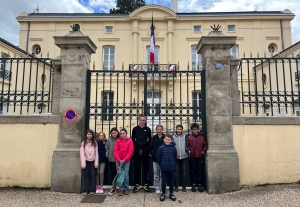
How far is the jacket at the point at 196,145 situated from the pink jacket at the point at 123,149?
145 centimetres

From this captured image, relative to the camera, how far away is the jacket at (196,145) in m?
6.21

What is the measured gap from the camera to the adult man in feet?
20.4

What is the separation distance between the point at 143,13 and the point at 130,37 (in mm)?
2485

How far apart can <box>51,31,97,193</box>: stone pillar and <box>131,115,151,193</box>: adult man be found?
1.37 meters

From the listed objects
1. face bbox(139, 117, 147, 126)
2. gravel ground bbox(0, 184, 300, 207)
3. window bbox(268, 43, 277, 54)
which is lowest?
gravel ground bbox(0, 184, 300, 207)

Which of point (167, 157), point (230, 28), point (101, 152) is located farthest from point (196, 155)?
point (230, 28)

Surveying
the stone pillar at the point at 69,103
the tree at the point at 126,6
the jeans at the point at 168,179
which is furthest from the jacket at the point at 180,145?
the tree at the point at 126,6

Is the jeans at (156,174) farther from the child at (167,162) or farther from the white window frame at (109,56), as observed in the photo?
the white window frame at (109,56)

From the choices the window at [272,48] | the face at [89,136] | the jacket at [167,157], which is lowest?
the jacket at [167,157]

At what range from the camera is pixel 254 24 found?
2400cm

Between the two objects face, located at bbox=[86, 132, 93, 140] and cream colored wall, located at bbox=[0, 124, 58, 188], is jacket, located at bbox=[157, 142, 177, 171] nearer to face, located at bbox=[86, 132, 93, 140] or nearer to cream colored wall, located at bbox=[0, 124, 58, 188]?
face, located at bbox=[86, 132, 93, 140]

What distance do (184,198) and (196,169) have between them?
844 millimetres

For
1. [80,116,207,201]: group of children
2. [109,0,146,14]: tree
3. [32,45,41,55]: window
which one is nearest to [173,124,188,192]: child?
[80,116,207,201]: group of children

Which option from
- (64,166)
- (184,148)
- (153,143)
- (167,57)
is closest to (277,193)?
(184,148)
